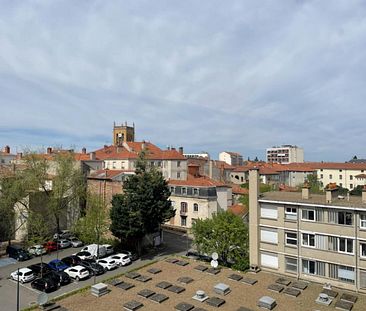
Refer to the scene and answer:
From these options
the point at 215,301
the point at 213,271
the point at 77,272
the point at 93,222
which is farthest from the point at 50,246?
the point at 215,301

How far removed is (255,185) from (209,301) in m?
12.3

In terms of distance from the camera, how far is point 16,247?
4172 centimetres

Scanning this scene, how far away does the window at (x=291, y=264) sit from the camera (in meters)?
31.4

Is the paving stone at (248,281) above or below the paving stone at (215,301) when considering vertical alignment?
above

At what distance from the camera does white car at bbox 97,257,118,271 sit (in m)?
35.1

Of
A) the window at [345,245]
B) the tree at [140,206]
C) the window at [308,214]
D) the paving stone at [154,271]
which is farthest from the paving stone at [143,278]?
the window at [345,245]

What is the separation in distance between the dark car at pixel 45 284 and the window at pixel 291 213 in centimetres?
2211

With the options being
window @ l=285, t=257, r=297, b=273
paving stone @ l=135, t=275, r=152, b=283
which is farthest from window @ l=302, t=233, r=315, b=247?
paving stone @ l=135, t=275, r=152, b=283

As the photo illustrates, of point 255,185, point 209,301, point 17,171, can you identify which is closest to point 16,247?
point 17,171

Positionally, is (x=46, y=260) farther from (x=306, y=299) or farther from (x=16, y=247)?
(x=306, y=299)

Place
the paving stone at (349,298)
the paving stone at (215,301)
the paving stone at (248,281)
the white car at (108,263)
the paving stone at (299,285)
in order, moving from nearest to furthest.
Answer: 1. the paving stone at (215,301)
2. the paving stone at (349,298)
3. the paving stone at (299,285)
4. the paving stone at (248,281)
5. the white car at (108,263)

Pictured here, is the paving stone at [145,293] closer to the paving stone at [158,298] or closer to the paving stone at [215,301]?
the paving stone at [158,298]

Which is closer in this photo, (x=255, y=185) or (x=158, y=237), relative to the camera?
(x=255, y=185)

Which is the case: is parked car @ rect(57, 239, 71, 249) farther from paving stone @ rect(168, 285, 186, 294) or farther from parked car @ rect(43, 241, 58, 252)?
paving stone @ rect(168, 285, 186, 294)
